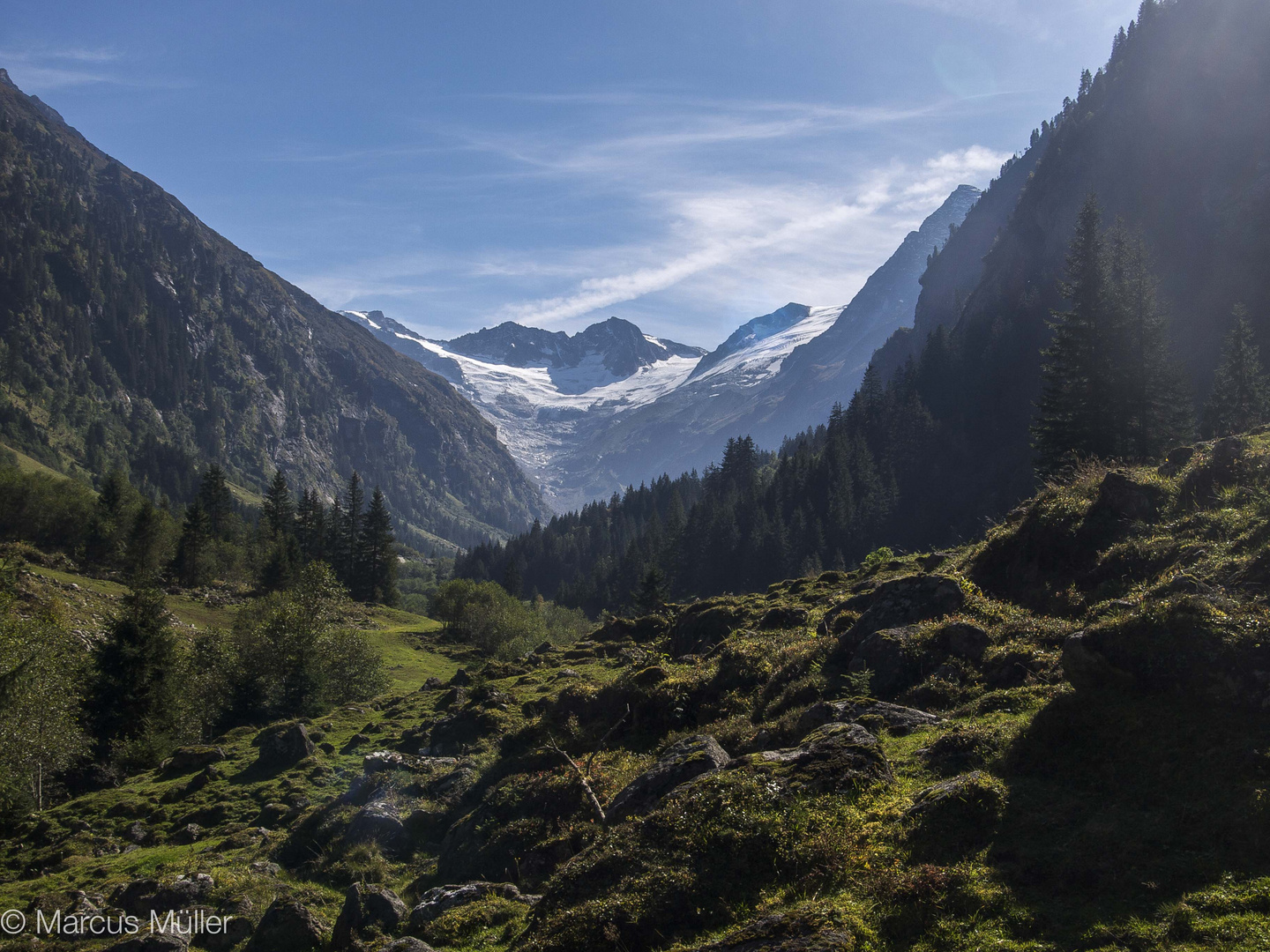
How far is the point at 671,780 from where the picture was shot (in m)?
13.9

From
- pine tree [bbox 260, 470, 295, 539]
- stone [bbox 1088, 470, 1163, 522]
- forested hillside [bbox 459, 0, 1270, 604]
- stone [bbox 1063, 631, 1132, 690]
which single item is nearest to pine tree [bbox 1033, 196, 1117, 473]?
stone [bbox 1088, 470, 1163, 522]

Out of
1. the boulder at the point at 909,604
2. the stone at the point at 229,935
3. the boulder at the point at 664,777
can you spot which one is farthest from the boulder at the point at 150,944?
the boulder at the point at 909,604

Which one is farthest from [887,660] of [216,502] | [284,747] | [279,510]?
[216,502]

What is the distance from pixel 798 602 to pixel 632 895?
78.8 feet

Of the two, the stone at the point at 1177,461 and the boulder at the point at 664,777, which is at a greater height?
the stone at the point at 1177,461

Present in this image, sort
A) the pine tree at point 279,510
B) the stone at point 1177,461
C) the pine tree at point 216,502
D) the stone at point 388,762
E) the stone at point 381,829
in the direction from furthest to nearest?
the pine tree at point 279,510 → the pine tree at point 216,502 → the stone at point 388,762 → the stone at point 1177,461 → the stone at point 381,829

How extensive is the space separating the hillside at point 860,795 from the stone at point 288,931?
0.07 metres

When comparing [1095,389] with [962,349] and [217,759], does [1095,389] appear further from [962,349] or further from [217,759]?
[962,349]

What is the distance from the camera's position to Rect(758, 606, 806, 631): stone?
2677 cm

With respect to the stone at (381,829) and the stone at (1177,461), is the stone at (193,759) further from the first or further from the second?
the stone at (1177,461)

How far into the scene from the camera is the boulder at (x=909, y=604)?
19.4 meters

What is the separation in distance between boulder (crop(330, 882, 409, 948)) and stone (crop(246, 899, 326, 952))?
576 millimetres

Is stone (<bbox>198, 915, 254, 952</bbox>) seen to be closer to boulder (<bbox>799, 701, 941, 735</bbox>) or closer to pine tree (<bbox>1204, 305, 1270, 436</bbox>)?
boulder (<bbox>799, 701, 941, 735</bbox>)

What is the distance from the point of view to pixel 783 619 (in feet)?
89.7
